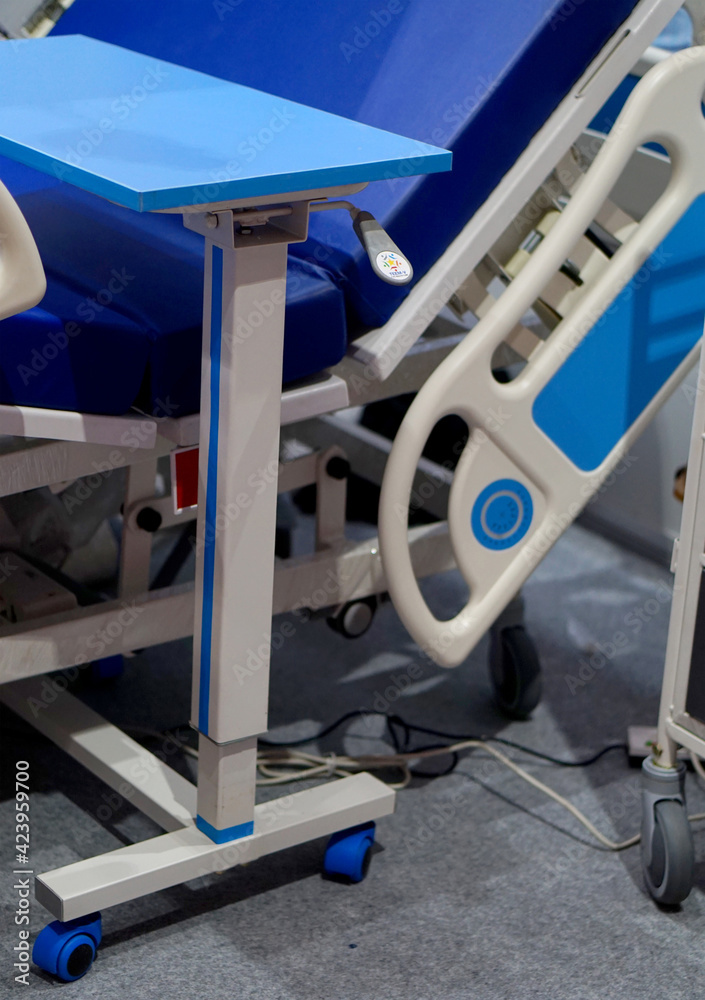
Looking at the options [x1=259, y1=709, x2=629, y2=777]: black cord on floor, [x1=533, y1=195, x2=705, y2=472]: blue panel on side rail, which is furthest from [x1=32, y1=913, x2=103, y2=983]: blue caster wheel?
[x1=533, y1=195, x2=705, y2=472]: blue panel on side rail

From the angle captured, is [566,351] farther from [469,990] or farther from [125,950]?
[125,950]

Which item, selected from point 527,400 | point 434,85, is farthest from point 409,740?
point 434,85

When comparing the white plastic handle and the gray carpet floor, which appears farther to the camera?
the gray carpet floor

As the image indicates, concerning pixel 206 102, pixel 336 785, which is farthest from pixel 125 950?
pixel 206 102

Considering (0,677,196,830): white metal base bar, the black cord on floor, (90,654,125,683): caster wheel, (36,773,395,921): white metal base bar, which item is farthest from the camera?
(90,654,125,683): caster wheel

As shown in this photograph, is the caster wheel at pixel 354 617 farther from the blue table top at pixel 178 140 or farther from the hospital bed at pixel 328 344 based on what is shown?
the blue table top at pixel 178 140

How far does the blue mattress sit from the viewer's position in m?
1.52

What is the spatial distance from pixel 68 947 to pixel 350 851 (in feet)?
1.37

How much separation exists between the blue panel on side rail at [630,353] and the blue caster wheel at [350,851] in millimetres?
613

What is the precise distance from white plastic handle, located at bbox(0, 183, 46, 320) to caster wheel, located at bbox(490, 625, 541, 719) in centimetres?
122

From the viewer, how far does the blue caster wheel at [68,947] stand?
1.63 m

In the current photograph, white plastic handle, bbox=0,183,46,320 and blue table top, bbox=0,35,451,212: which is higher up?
blue table top, bbox=0,35,451,212

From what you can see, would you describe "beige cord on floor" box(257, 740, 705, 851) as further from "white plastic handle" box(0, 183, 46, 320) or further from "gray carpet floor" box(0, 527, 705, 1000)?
"white plastic handle" box(0, 183, 46, 320)

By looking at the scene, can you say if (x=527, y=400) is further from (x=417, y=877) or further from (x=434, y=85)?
(x=417, y=877)
